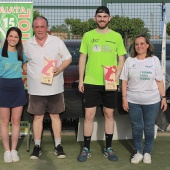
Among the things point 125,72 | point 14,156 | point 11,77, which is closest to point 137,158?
point 125,72

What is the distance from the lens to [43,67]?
13.9ft

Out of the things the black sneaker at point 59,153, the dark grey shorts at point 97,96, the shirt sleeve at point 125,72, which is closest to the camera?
the shirt sleeve at point 125,72

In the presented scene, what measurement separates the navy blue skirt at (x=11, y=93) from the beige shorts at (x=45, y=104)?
0.13m

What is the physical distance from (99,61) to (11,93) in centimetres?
110

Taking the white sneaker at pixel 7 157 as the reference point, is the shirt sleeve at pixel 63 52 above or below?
above

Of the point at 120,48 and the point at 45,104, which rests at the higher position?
the point at 120,48

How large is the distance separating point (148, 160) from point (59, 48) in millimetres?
1715

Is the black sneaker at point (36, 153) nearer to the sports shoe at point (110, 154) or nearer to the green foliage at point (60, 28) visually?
the sports shoe at point (110, 154)

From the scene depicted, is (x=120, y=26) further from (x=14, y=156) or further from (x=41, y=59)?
(x=14, y=156)

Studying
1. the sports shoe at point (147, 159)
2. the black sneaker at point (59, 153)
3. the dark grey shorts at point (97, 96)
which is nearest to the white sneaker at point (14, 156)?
the black sneaker at point (59, 153)

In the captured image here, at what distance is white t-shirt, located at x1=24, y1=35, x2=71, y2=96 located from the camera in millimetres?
4270

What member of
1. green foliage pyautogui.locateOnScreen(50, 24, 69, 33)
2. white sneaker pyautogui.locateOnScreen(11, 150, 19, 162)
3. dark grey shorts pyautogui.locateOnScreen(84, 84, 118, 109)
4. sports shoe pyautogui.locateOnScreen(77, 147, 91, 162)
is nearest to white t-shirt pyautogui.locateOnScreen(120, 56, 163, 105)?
dark grey shorts pyautogui.locateOnScreen(84, 84, 118, 109)

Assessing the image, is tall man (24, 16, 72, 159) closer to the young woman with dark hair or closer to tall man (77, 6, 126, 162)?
the young woman with dark hair

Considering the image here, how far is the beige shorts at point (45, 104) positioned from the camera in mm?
4406
